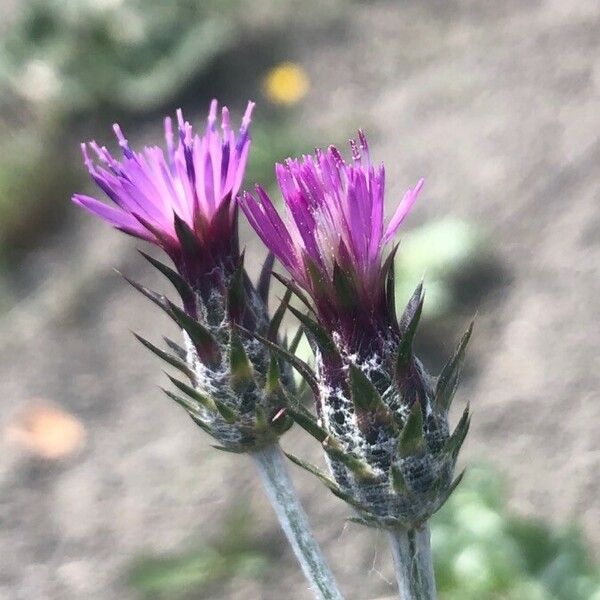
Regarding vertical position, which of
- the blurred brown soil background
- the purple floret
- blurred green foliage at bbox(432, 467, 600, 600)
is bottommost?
blurred green foliage at bbox(432, 467, 600, 600)

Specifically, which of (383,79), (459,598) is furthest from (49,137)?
(459,598)

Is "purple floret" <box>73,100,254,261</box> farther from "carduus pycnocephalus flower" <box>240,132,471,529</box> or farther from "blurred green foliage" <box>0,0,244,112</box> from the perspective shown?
"blurred green foliage" <box>0,0,244,112</box>

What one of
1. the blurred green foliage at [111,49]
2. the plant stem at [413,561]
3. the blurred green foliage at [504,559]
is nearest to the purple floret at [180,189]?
the plant stem at [413,561]

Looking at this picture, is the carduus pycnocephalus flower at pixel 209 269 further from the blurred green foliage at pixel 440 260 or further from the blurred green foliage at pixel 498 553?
the blurred green foliage at pixel 440 260

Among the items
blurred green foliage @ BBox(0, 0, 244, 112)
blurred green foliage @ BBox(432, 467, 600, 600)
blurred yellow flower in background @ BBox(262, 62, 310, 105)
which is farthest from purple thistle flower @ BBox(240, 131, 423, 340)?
blurred green foliage @ BBox(0, 0, 244, 112)

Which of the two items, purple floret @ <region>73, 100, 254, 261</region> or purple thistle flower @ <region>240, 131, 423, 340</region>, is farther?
purple floret @ <region>73, 100, 254, 261</region>

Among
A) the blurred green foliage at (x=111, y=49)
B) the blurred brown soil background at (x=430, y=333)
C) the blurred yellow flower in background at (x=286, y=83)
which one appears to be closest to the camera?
the blurred brown soil background at (x=430, y=333)
